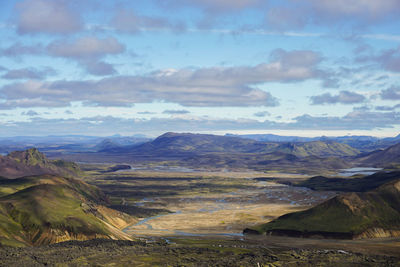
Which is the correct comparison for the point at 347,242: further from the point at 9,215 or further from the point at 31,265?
the point at 9,215

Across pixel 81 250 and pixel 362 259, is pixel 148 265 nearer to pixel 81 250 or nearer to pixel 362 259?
pixel 81 250

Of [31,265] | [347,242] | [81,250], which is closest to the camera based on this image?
[31,265]

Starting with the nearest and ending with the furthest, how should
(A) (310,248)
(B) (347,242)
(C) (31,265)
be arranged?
(C) (31,265), (A) (310,248), (B) (347,242)

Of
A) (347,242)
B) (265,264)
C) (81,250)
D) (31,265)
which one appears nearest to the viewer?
(31,265)

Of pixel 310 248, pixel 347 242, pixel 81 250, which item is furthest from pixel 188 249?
pixel 347 242

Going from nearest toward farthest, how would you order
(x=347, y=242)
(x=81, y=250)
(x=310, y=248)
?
(x=81, y=250)
(x=310, y=248)
(x=347, y=242)

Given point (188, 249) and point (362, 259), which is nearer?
point (362, 259)

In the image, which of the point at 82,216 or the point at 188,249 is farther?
the point at 82,216

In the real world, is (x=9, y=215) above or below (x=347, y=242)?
above

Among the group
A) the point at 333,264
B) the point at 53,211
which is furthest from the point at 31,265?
the point at 333,264
